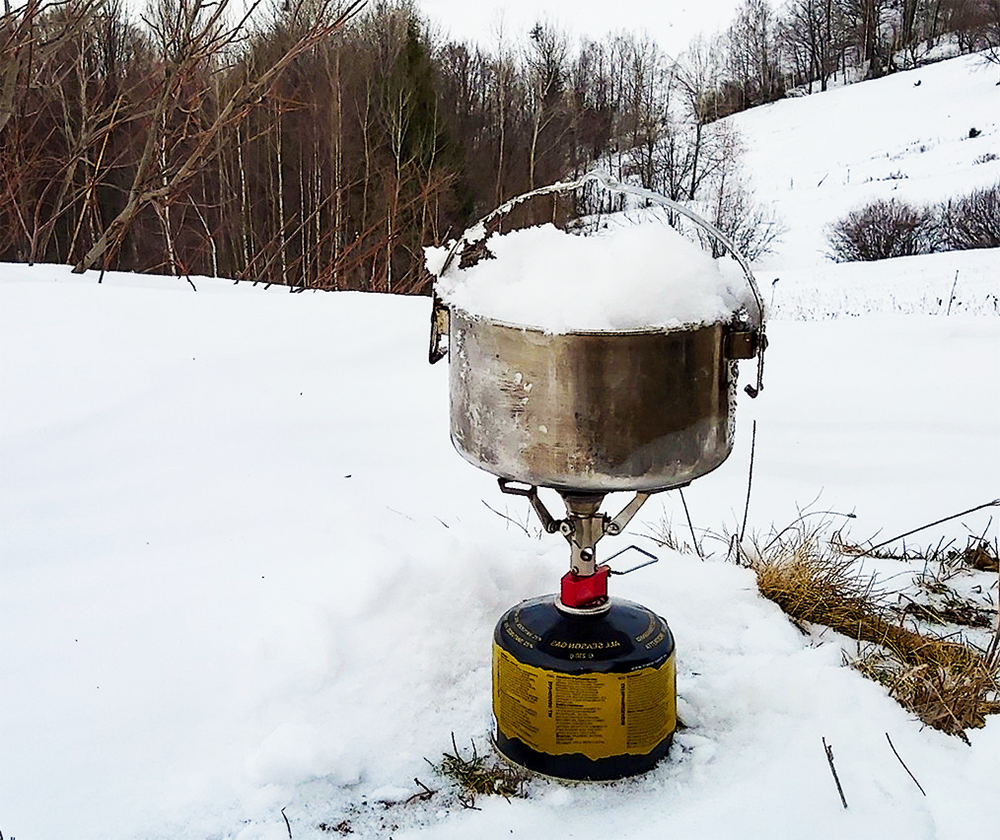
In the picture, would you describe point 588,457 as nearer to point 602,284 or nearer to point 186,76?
point 602,284

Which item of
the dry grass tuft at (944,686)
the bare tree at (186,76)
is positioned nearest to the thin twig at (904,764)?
the dry grass tuft at (944,686)

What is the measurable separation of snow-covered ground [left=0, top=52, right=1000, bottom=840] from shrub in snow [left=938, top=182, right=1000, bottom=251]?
42.6ft

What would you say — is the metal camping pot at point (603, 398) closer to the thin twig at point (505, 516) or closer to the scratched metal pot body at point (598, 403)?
the scratched metal pot body at point (598, 403)

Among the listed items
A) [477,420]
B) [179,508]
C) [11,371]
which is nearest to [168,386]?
[11,371]

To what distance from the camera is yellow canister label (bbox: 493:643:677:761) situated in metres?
1.52

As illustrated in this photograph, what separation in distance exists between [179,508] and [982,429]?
2859 millimetres

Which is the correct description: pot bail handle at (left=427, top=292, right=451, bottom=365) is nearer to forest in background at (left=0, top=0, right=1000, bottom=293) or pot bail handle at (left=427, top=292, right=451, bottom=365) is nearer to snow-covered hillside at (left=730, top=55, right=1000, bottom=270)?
forest in background at (left=0, top=0, right=1000, bottom=293)

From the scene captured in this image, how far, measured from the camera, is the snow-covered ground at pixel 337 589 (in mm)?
1531

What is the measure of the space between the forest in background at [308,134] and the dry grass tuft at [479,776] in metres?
1.78

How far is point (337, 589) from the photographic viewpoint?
6.63ft

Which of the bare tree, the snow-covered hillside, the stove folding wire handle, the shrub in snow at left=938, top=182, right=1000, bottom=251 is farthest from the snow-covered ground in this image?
the snow-covered hillside

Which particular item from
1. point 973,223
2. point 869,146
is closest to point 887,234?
point 973,223

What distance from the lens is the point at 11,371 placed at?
2.95 meters

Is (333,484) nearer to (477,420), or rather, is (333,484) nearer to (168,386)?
(168,386)
